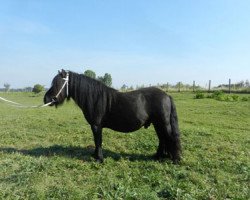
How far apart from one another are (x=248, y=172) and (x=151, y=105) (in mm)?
2411

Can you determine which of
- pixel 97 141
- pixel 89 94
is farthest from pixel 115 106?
pixel 97 141

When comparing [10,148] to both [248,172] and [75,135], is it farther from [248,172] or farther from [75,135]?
[248,172]

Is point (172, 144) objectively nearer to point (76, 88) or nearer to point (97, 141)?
point (97, 141)


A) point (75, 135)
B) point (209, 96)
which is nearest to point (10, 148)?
point (75, 135)

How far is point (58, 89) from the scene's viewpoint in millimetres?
6883

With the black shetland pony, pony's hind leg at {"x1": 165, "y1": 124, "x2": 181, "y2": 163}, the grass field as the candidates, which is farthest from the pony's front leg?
pony's hind leg at {"x1": 165, "y1": 124, "x2": 181, "y2": 163}

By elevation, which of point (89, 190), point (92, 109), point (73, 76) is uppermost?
point (73, 76)

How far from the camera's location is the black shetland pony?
6.96 meters

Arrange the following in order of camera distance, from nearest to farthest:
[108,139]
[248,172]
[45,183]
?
1. [45,183]
2. [248,172]
3. [108,139]

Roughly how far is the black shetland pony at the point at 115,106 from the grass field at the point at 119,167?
661 millimetres

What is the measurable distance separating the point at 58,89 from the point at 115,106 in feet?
4.30

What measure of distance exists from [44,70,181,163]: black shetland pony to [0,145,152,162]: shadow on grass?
494mm

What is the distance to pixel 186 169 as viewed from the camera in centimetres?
651

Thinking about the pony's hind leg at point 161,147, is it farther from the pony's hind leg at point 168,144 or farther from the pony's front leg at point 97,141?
the pony's front leg at point 97,141
